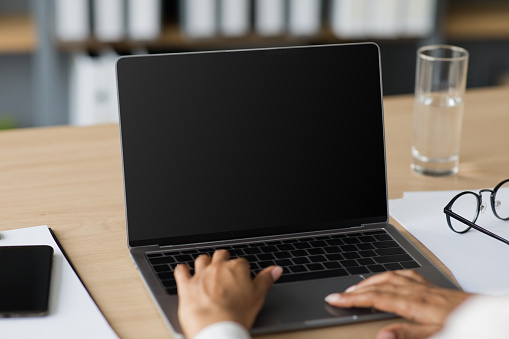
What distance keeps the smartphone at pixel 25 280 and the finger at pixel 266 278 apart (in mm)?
232

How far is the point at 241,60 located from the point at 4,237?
15.5 inches

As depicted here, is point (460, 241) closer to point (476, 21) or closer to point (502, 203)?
point (502, 203)

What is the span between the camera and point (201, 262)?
2.79 feet

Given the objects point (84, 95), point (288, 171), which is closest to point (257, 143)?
point (288, 171)

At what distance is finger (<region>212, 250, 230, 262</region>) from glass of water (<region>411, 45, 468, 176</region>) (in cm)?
49

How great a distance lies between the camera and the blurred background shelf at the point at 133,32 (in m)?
2.36

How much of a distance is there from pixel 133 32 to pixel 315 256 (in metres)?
1.65

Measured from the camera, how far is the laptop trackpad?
2.55ft

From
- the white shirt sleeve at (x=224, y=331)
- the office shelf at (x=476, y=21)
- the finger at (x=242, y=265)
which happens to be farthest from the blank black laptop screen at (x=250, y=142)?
the office shelf at (x=476, y=21)

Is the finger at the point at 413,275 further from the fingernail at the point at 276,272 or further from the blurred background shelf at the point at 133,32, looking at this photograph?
the blurred background shelf at the point at 133,32

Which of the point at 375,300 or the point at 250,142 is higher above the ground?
the point at 250,142

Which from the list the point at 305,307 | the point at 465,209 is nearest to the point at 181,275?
the point at 305,307

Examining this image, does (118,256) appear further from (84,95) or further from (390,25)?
(390,25)

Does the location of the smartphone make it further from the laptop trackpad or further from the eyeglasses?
the eyeglasses
